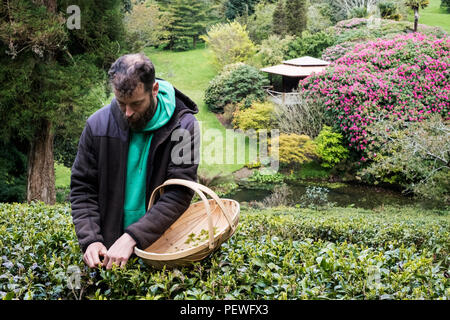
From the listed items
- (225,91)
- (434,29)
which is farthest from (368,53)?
(434,29)

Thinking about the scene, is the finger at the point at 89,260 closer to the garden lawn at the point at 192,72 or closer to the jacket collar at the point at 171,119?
the jacket collar at the point at 171,119

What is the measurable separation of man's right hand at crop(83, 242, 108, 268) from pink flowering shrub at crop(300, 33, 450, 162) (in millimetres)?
12424

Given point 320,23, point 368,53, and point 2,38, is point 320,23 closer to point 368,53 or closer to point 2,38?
point 368,53

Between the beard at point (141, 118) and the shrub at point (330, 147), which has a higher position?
the beard at point (141, 118)

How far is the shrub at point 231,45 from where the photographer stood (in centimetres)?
2402

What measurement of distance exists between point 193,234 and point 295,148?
517 inches

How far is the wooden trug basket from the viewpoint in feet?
5.71

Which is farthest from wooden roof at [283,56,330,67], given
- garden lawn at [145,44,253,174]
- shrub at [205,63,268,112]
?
garden lawn at [145,44,253,174]

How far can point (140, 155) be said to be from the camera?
1.96 m

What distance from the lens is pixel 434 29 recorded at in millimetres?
21094

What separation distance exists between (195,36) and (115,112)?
31536 millimetres

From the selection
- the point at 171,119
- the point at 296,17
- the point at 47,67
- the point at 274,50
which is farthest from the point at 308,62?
the point at 171,119

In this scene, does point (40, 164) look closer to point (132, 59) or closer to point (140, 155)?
point (140, 155)

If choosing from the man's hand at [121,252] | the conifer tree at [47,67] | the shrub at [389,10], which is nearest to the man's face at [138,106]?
the man's hand at [121,252]
